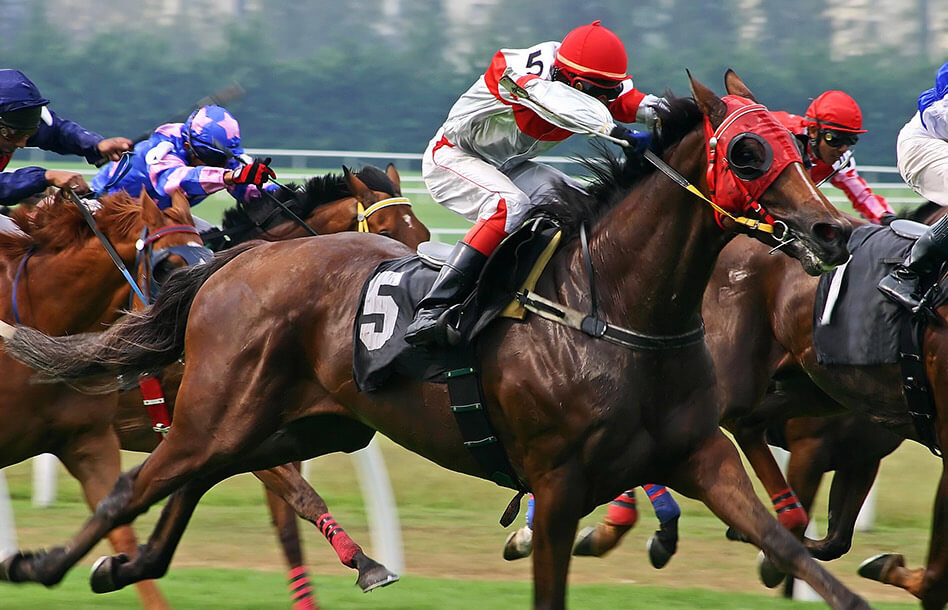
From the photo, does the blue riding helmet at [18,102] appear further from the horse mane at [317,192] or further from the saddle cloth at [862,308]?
the saddle cloth at [862,308]

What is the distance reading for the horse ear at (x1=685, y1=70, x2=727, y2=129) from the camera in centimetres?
A: 382

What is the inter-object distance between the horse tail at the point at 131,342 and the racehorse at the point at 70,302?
159 millimetres

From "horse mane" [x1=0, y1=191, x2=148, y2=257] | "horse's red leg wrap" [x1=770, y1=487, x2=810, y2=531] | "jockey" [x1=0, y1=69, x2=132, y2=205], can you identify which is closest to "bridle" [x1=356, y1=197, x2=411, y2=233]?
"jockey" [x1=0, y1=69, x2=132, y2=205]

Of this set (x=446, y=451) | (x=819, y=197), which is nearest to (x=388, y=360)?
(x=446, y=451)

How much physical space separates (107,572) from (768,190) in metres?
2.70

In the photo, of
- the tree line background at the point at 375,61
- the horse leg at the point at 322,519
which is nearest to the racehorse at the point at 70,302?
the horse leg at the point at 322,519

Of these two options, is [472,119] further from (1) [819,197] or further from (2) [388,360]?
(1) [819,197]

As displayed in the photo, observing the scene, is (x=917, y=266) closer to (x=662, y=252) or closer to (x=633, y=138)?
(x=662, y=252)

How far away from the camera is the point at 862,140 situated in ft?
81.2

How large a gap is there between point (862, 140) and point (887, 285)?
2063 centimetres

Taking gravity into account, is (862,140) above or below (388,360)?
above

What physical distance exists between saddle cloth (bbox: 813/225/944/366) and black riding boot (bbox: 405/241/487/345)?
1805mm

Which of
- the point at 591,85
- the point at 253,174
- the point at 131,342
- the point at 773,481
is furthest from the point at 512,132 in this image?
the point at 253,174

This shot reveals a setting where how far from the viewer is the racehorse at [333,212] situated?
23.8 feet
